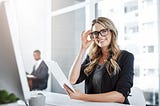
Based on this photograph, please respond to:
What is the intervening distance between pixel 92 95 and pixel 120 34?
0.49 metres

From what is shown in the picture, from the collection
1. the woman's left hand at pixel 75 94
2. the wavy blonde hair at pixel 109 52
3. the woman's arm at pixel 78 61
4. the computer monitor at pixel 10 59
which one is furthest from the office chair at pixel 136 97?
the computer monitor at pixel 10 59

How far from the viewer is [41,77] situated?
7.29 feet

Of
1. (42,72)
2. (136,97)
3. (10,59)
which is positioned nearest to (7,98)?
(10,59)

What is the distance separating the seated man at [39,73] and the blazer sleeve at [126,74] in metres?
0.79

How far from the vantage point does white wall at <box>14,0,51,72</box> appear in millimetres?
2244

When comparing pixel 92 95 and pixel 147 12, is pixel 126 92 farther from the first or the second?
pixel 147 12

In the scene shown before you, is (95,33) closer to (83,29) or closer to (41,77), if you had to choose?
(83,29)

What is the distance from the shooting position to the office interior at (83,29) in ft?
5.13

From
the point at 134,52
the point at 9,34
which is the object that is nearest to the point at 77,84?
the point at 134,52

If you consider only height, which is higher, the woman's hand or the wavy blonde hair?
the wavy blonde hair

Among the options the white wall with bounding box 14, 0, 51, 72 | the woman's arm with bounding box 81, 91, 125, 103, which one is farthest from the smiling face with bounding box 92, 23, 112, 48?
the white wall with bounding box 14, 0, 51, 72

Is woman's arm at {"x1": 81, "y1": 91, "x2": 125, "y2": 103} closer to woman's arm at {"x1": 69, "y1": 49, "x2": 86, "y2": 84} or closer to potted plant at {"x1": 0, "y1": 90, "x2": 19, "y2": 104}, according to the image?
woman's arm at {"x1": 69, "y1": 49, "x2": 86, "y2": 84}

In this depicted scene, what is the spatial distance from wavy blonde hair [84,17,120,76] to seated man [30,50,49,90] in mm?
546

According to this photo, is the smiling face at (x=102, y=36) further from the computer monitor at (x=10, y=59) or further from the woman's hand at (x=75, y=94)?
the computer monitor at (x=10, y=59)
